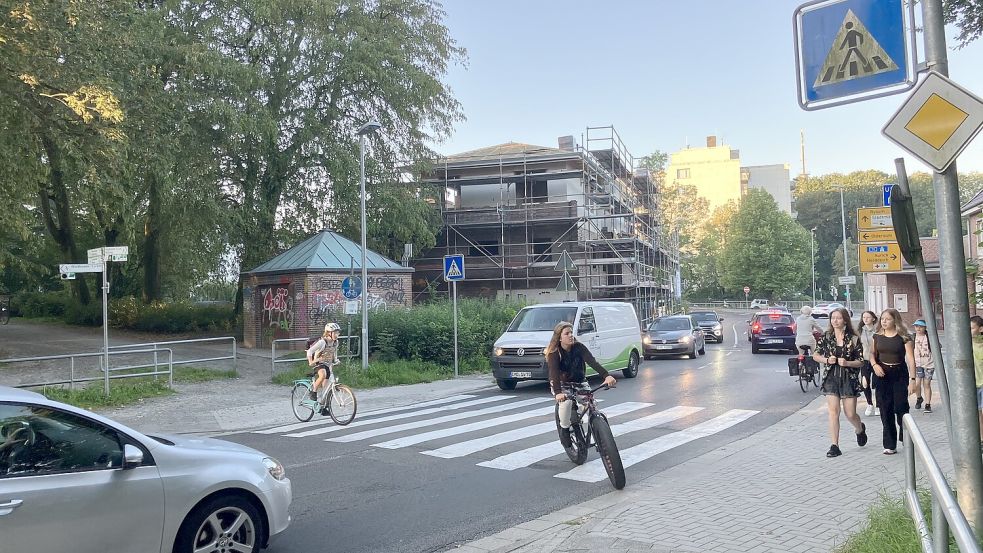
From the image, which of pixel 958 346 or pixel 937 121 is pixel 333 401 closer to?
pixel 958 346

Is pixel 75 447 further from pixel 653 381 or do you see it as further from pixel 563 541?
pixel 653 381

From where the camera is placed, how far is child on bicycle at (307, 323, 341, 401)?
12102 mm

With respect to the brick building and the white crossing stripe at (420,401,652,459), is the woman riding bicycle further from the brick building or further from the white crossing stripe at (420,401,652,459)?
the brick building

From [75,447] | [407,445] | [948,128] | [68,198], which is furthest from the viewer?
[68,198]

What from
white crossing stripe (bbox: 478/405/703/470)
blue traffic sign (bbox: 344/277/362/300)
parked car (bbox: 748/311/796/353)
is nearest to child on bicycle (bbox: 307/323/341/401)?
white crossing stripe (bbox: 478/405/703/470)

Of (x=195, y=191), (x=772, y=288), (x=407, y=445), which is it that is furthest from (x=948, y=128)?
(x=772, y=288)

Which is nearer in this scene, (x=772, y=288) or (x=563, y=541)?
(x=563, y=541)

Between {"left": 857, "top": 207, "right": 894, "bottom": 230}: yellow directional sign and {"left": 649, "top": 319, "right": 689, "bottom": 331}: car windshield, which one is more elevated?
{"left": 857, "top": 207, "right": 894, "bottom": 230}: yellow directional sign

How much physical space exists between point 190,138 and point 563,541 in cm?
2426

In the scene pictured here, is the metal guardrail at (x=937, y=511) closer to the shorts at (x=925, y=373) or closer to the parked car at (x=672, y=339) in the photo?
the shorts at (x=925, y=373)

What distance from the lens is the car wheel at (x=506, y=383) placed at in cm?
1622

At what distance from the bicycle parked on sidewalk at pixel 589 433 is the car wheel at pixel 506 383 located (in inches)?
295

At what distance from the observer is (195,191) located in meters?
25.8

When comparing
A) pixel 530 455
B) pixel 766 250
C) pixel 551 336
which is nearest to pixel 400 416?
pixel 551 336
